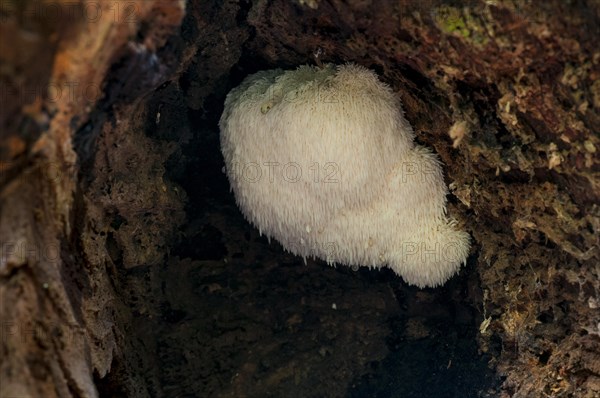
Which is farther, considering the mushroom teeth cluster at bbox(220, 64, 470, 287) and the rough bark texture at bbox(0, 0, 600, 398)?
the mushroom teeth cluster at bbox(220, 64, 470, 287)

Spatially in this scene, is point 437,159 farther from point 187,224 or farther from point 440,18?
point 187,224

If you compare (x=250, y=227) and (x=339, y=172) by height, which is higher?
(x=339, y=172)

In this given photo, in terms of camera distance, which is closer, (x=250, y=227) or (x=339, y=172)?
→ (x=339, y=172)

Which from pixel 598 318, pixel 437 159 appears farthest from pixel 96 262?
pixel 598 318
